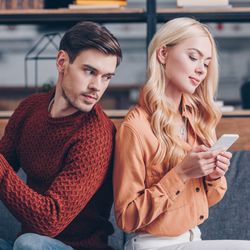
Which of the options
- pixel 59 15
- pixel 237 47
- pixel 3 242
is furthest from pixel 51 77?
pixel 3 242

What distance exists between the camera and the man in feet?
5.61

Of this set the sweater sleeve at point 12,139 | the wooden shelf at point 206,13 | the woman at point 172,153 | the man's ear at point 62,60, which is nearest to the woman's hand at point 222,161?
the woman at point 172,153

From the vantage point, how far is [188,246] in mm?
1767

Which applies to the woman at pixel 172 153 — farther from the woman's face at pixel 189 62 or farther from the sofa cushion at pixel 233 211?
the sofa cushion at pixel 233 211

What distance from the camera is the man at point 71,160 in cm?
171

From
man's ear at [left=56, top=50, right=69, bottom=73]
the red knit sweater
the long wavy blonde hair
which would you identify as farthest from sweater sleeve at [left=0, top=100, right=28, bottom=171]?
the long wavy blonde hair

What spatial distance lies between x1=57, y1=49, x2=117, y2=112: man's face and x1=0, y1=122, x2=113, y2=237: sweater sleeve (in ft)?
0.26

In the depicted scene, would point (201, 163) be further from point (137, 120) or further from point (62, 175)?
point (62, 175)

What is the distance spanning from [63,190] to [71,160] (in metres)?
0.08

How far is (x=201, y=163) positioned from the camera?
5.70 ft

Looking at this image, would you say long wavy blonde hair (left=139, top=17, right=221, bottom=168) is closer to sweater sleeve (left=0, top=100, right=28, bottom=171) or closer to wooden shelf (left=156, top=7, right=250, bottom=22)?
sweater sleeve (left=0, top=100, right=28, bottom=171)

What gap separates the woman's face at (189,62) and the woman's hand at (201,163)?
0.19 meters

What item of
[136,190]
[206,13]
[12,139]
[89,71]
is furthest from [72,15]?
[136,190]

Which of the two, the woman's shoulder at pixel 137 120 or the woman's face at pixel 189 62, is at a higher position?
the woman's face at pixel 189 62
